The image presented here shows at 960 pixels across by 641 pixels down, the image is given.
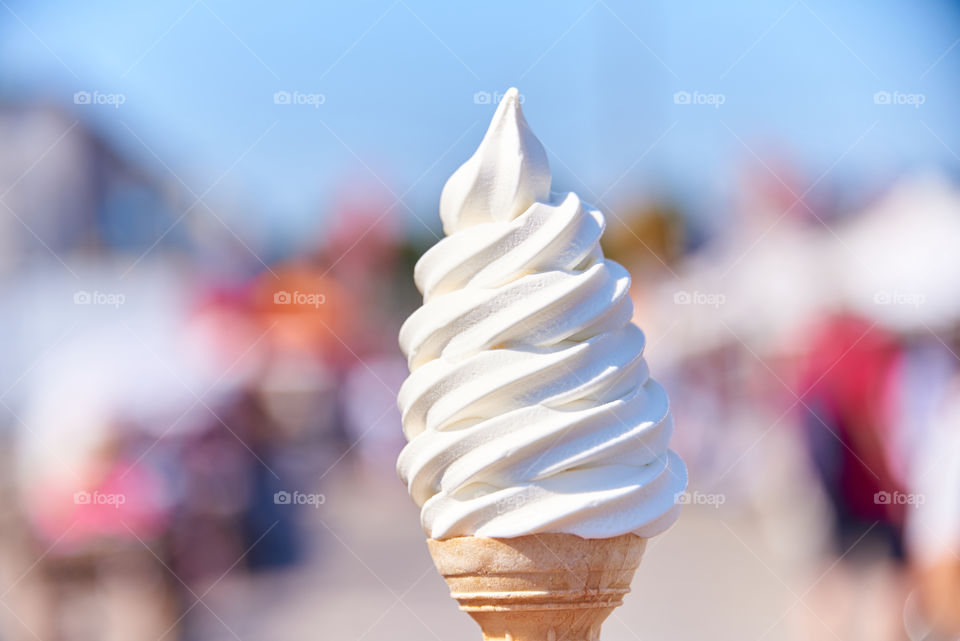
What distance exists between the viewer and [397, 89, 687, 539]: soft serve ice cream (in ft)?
8.67

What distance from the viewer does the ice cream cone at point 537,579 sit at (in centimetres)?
265

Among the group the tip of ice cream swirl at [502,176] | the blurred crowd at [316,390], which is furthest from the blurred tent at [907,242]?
the tip of ice cream swirl at [502,176]

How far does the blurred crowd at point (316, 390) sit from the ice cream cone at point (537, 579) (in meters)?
1.86

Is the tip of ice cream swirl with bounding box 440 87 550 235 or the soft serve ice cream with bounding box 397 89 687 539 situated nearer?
the soft serve ice cream with bounding box 397 89 687 539

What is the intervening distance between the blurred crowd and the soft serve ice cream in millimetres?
1848

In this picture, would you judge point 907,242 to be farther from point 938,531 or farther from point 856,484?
point 938,531

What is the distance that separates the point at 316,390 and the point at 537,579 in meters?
7.79

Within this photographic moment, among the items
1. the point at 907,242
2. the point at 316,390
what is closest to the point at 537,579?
the point at 907,242

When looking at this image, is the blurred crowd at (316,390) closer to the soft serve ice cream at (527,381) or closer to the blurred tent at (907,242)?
the blurred tent at (907,242)

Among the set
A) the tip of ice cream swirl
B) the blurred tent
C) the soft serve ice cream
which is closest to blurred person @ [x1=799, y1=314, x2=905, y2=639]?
the blurred tent

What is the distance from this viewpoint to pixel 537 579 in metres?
2.67

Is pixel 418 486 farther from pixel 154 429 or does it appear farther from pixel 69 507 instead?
pixel 154 429

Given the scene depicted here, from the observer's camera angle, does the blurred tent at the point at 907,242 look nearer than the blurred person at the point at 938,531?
No

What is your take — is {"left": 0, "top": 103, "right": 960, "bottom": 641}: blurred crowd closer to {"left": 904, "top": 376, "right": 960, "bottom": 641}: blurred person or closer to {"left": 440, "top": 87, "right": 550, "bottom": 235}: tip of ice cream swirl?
{"left": 904, "top": 376, "right": 960, "bottom": 641}: blurred person
